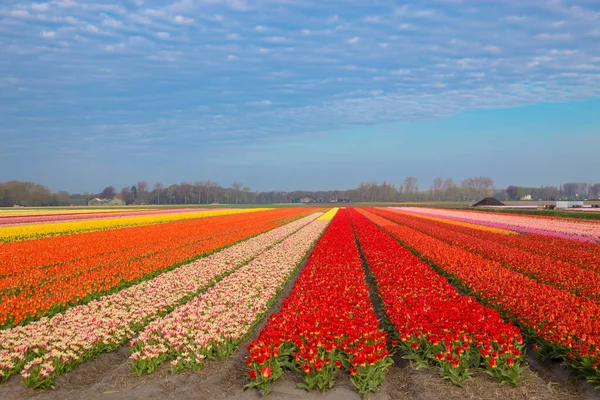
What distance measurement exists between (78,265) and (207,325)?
9068mm

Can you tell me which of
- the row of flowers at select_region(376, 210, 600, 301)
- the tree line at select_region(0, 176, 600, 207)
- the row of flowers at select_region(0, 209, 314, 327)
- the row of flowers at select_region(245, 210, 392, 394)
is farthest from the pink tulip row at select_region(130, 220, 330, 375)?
the tree line at select_region(0, 176, 600, 207)

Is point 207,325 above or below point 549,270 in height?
below

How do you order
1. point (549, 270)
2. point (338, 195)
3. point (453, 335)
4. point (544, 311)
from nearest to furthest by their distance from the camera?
1. point (453, 335)
2. point (544, 311)
3. point (549, 270)
4. point (338, 195)

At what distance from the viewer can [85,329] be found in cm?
877

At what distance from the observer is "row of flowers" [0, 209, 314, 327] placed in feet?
35.5

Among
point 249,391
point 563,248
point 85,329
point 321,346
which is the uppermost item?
point 563,248

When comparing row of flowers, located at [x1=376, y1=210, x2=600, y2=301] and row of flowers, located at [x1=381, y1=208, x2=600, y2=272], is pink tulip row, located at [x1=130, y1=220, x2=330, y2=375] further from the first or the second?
row of flowers, located at [x1=381, y1=208, x2=600, y2=272]

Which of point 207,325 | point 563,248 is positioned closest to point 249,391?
point 207,325

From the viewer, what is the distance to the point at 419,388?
6.75 meters

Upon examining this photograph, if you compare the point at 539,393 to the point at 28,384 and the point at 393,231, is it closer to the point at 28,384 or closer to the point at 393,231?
the point at 28,384

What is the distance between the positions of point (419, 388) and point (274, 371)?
2088 millimetres

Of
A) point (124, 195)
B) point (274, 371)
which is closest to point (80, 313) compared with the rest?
point (274, 371)

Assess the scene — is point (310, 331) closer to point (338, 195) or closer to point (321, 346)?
point (321, 346)

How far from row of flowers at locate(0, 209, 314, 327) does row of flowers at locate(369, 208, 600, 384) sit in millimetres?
9580
